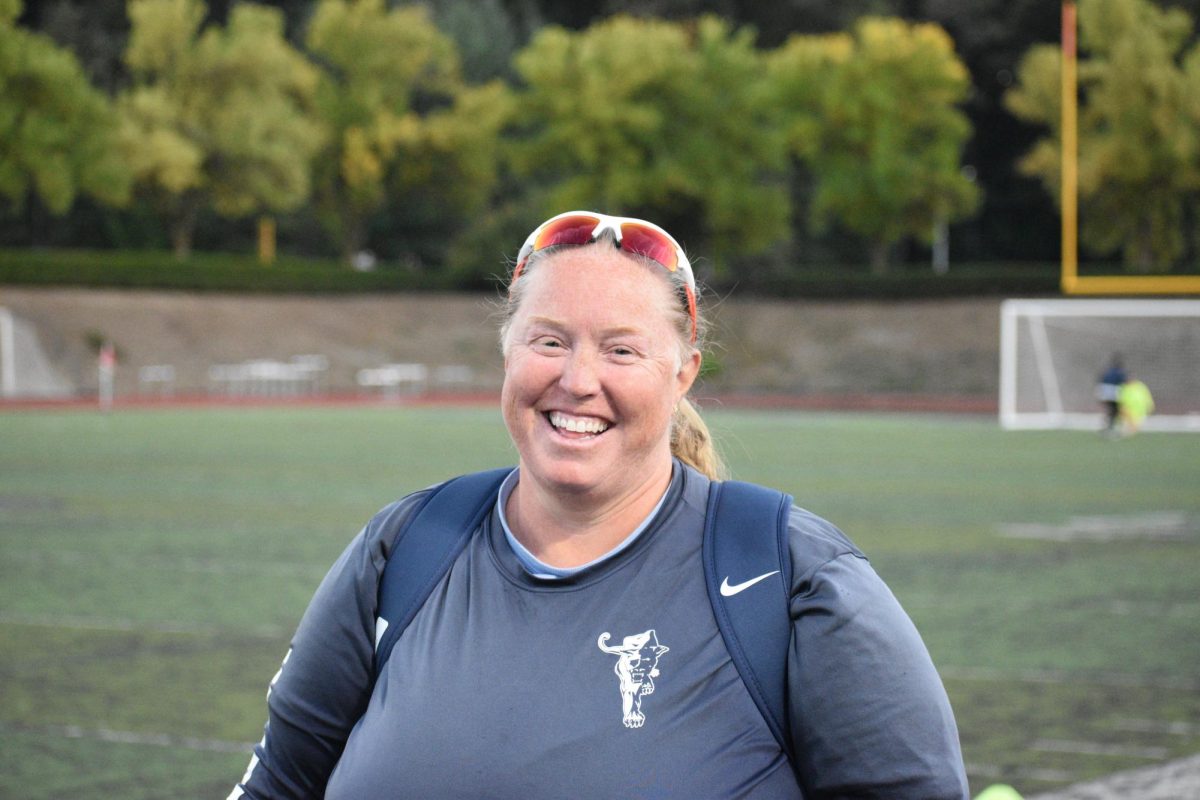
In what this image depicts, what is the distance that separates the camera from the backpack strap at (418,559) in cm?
264

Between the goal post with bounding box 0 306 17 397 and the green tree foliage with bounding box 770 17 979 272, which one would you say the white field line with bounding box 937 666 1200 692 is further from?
the green tree foliage with bounding box 770 17 979 272

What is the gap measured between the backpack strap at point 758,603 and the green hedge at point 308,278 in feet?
151

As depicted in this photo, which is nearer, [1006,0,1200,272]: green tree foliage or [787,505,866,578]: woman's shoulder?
[787,505,866,578]: woman's shoulder

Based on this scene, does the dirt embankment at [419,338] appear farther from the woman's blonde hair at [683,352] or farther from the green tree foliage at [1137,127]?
the woman's blonde hair at [683,352]

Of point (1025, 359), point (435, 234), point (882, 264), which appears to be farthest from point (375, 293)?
point (1025, 359)

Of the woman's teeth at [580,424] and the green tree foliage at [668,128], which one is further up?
the green tree foliage at [668,128]

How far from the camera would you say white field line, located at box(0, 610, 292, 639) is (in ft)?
30.5

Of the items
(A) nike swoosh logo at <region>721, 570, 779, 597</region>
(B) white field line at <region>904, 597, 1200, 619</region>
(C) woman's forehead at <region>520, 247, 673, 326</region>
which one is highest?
(C) woman's forehead at <region>520, 247, 673, 326</region>

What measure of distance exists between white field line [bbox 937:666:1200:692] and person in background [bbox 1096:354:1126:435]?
21367 mm

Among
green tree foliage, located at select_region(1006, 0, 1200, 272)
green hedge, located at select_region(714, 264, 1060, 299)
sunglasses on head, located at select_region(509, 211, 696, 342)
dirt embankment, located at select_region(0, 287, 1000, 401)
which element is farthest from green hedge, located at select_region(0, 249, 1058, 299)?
sunglasses on head, located at select_region(509, 211, 696, 342)

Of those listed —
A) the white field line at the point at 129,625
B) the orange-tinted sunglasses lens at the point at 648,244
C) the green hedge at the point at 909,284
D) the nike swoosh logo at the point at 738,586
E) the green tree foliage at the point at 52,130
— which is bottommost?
the white field line at the point at 129,625

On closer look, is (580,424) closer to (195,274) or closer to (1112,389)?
(1112,389)

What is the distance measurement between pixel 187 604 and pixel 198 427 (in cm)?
2179

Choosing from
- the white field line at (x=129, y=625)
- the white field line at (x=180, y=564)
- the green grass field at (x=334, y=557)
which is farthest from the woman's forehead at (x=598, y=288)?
the white field line at (x=180, y=564)
